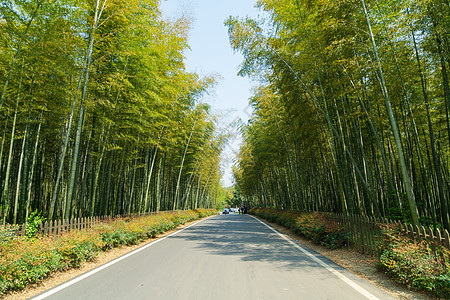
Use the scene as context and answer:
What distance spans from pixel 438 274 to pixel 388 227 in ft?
4.79

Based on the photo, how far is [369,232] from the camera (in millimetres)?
4984

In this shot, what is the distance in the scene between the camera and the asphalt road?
2.96 meters

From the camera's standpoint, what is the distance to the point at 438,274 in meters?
2.91

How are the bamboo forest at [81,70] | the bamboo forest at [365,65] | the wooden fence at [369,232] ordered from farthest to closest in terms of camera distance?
the bamboo forest at [81,70]
the bamboo forest at [365,65]
the wooden fence at [369,232]

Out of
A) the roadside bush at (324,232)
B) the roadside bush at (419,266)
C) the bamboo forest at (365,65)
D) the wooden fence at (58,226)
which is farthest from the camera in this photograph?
the roadside bush at (324,232)

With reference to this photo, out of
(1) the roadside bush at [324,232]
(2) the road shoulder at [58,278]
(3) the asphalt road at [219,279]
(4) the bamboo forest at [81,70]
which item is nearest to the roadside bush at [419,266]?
(3) the asphalt road at [219,279]

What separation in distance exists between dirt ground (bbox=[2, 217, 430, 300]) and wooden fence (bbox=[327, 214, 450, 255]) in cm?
20

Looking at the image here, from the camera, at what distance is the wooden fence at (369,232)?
12.2ft

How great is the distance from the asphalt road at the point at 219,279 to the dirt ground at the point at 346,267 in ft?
0.69

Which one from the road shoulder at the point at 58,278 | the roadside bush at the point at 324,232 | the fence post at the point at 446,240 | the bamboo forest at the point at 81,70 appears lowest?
the road shoulder at the point at 58,278

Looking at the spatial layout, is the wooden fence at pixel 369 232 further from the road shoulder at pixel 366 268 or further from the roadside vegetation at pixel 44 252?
the roadside vegetation at pixel 44 252

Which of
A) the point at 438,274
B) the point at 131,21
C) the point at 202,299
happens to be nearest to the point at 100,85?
the point at 131,21

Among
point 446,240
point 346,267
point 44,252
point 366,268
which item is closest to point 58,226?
point 44,252

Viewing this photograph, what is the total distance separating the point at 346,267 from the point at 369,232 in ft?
3.65
